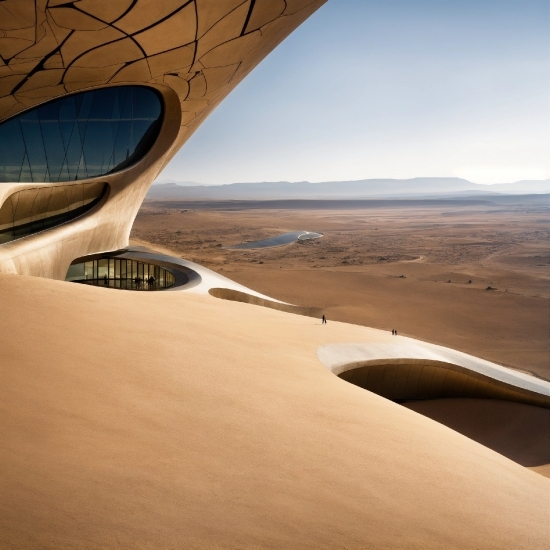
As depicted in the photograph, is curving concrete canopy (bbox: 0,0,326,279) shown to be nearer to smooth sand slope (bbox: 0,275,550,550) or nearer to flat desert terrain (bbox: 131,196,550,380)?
smooth sand slope (bbox: 0,275,550,550)

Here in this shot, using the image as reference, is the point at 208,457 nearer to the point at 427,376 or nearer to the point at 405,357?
the point at 405,357

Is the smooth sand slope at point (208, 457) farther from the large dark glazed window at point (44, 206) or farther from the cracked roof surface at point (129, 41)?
the large dark glazed window at point (44, 206)

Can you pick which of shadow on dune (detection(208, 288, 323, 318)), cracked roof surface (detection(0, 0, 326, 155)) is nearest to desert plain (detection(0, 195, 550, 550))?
cracked roof surface (detection(0, 0, 326, 155))

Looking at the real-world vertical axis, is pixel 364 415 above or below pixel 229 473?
below

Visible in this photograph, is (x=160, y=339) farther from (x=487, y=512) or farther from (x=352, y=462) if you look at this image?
(x=487, y=512)

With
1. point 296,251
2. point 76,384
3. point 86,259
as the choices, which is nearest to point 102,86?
point 86,259

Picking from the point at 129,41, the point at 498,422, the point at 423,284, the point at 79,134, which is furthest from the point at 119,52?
the point at 423,284
